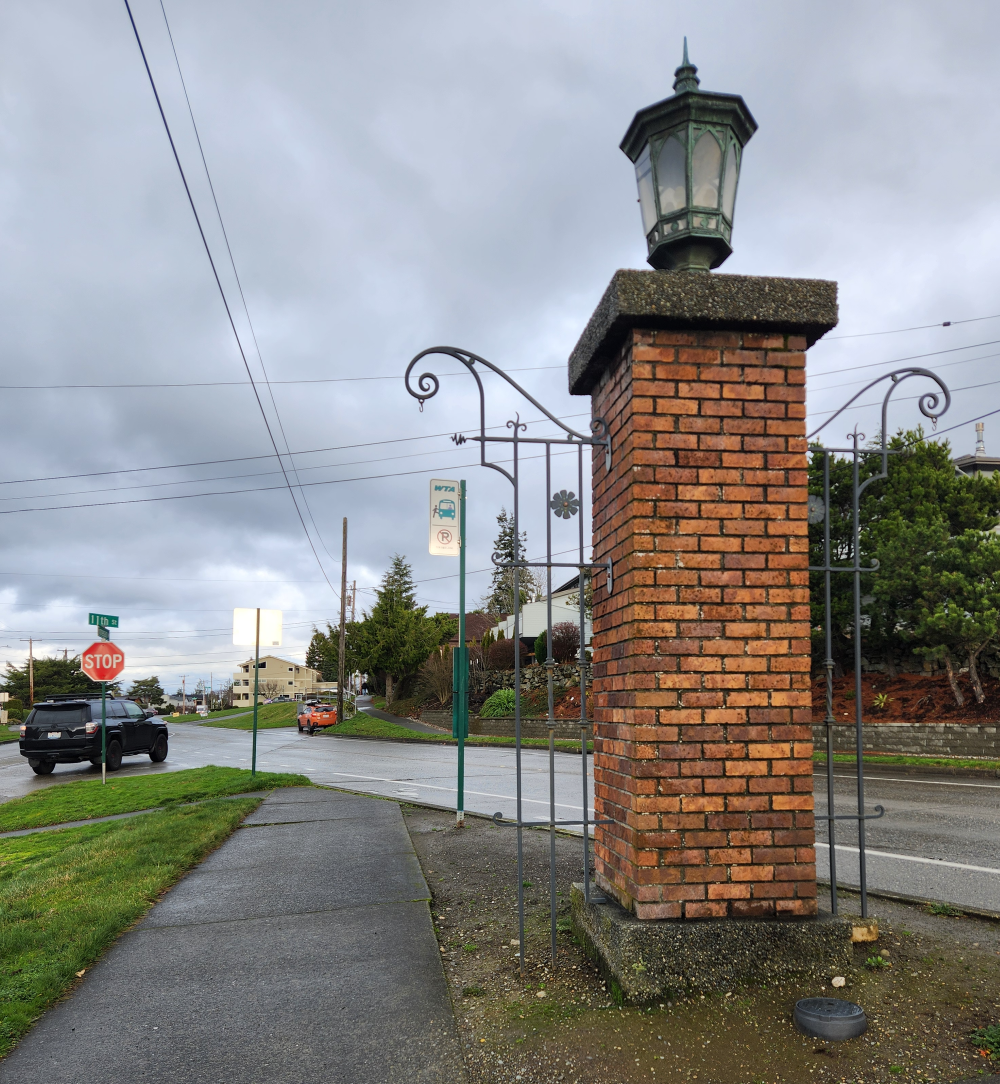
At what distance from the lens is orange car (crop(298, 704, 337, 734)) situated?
120 feet

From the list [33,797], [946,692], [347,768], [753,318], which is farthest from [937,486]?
[33,797]

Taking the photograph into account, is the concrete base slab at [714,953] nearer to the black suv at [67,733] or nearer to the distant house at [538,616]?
the black suv at [67,733]

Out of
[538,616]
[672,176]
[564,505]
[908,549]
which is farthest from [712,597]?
[538,616]

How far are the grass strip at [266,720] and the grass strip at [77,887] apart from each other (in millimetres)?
32299

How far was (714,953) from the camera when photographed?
3.29m

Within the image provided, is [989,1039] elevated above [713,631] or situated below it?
below

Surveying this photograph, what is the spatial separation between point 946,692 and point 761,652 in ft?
54.8

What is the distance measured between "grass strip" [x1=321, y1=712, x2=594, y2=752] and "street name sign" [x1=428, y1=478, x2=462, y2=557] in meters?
13.3

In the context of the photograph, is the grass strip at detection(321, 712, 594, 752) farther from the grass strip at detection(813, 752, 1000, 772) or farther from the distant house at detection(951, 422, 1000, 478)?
the distant house at detection(951, 422, 1000, 478)

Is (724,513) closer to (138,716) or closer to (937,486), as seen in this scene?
(937,486)

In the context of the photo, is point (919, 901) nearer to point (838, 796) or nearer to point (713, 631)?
point (713, 631)

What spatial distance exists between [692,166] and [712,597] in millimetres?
2048

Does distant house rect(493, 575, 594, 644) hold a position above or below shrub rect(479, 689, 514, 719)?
above

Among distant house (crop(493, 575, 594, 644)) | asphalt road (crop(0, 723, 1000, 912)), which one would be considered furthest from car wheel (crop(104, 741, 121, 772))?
distant house (crop(493, 575, 594, 644))
